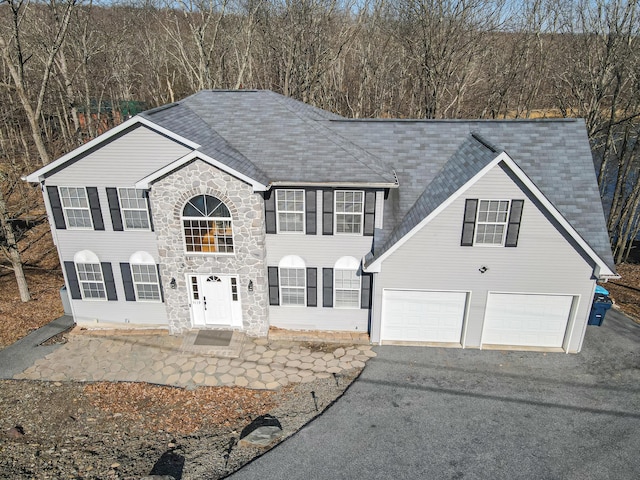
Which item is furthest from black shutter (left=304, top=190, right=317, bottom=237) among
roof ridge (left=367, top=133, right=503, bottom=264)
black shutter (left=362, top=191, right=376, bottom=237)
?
roof ridge (left=367, top=133, right=503, bottom=264)

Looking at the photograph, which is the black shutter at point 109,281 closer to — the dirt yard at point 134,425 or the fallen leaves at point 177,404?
the dirt yard at point 134,425

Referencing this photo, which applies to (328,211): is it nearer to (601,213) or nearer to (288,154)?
(288,154)

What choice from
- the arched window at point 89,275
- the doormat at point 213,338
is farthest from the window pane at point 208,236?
the arched window at point 89,275

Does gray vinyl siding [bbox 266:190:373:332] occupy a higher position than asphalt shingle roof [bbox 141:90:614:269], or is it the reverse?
asphalt shingle roof [bbox 141:90:614:269]

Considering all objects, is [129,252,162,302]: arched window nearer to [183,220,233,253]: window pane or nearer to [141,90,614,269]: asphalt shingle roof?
[183,220,233,253]: window pane

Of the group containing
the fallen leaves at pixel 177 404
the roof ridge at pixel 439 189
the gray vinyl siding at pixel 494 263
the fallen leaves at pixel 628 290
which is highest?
the roof ridge at pixel 439 189

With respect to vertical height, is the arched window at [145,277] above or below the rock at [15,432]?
above

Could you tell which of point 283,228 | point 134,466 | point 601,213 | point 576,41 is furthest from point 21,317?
point 576,41
